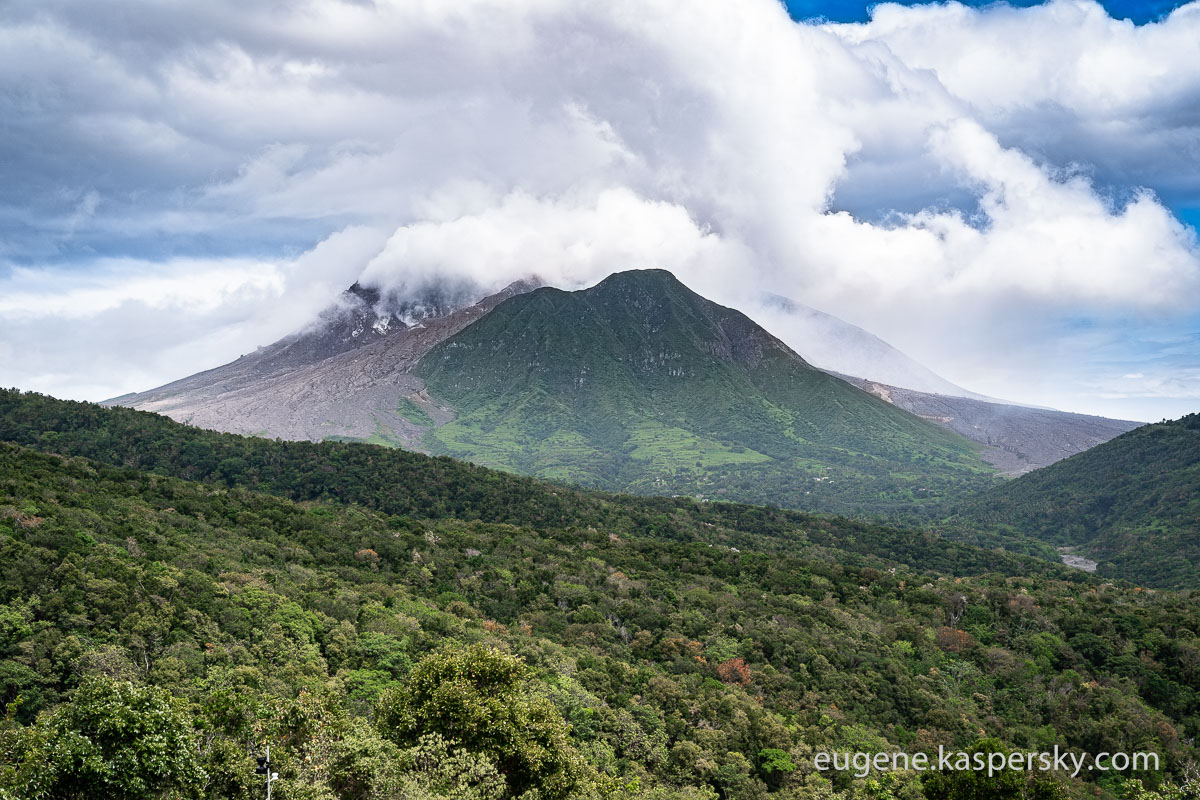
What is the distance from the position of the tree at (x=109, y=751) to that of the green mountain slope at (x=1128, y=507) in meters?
145

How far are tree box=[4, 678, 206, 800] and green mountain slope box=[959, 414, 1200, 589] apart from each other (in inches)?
5716

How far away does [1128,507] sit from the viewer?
16075cm

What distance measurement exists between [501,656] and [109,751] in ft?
45.1

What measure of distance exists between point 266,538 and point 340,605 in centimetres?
2257

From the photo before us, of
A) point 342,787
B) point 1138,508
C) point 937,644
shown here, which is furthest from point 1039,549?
point 342,787

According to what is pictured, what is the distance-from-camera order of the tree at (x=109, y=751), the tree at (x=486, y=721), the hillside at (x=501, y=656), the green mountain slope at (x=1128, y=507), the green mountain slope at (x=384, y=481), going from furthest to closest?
the green mountain slope at (x=1128, y=507) < the green mountain slope at (x=384, y=481) < the tree at (x=486, y=721) < the hillside at (x=501, y=656) < the tree at (x=109, y=751)

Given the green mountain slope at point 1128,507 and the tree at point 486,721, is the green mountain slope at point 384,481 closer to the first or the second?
the green mountain slope at point 1128,507

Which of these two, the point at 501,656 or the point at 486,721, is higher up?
the point at 501,656

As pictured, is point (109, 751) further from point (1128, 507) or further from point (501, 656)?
point (1128, 507)

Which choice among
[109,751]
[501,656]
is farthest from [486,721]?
[109,751]

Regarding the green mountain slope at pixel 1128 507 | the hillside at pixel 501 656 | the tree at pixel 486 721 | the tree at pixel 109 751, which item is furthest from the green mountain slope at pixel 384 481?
the tree at pixel 109 751

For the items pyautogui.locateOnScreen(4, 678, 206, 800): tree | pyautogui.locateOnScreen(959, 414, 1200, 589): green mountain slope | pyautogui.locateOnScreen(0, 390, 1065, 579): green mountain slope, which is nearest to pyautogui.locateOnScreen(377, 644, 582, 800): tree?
pyautogui.locateOnScreen(4, 678, 206, 800): tree

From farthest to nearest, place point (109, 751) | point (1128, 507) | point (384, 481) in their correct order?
point (1128, 507)
point (384, 481)
point (109, 751)

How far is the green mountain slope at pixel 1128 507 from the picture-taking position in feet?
431
